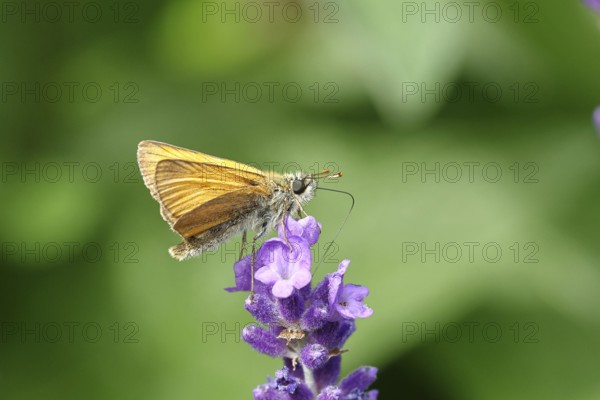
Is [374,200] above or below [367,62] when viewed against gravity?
below

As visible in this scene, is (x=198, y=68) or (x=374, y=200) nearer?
(x=374, y=200)

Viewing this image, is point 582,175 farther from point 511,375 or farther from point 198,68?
point 198,68

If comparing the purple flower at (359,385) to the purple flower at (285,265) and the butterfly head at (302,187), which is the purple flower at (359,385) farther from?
the butterfly head at (302,187)

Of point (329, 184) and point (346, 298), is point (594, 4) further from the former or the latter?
point (329, 184)

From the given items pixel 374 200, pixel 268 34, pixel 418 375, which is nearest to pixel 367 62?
pixel 374 200

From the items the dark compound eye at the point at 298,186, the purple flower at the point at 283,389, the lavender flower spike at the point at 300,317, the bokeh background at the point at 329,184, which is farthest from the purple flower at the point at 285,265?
the bokeh background at the point at 329,184
